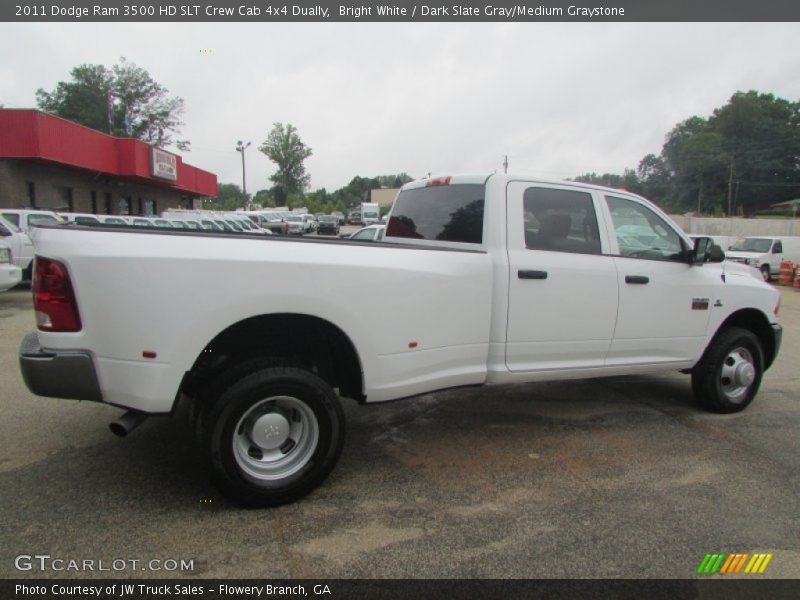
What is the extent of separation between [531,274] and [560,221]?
580mm

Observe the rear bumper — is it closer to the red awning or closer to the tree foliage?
the red awning

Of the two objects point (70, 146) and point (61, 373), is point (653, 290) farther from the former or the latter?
point (70, 146)

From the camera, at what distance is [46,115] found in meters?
21.5

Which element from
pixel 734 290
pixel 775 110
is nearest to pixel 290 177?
pixel 775 110

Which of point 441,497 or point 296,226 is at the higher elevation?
point 296,226

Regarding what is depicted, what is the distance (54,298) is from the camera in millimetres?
2604

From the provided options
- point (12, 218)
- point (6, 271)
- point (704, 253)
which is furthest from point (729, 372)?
point (12, 218)

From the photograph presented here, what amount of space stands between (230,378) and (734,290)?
13.9 ft

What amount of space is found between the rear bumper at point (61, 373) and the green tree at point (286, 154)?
98.2 m

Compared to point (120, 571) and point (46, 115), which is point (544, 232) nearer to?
point (120, 571)

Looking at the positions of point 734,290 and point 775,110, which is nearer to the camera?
point 734,290

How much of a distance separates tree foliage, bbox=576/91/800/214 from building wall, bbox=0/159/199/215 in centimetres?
5724

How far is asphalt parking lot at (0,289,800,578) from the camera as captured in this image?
2.60m

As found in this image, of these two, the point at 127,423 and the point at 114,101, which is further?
the point at 114,101
